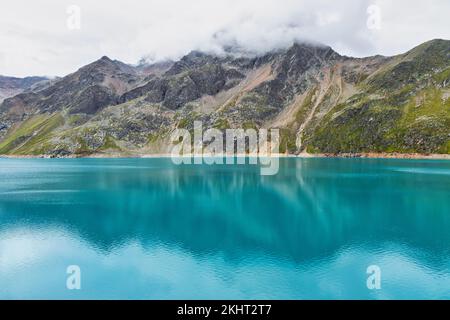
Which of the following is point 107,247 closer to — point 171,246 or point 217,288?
point 171,246

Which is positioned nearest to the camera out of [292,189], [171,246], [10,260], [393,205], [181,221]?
[10,260]

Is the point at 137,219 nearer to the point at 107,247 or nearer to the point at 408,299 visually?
the point at 107,247

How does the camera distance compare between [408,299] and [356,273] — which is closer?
[408,299]
